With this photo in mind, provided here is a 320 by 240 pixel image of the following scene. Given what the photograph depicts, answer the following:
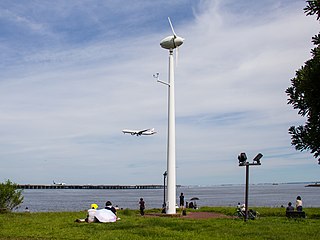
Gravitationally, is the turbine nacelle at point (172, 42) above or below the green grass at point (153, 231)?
above

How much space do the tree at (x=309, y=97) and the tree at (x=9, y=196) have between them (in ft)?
84.7

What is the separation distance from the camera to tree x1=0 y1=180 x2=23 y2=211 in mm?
30836

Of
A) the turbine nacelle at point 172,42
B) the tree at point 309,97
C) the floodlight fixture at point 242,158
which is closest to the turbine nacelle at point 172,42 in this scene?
the turbine nacelle at point 172,42

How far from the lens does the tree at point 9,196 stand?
30836 millimetres

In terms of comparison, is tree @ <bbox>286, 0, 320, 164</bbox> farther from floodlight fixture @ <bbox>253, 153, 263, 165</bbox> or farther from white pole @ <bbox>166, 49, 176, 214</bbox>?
white pole @ <bbox>166, 49, 176, 214</bbox>

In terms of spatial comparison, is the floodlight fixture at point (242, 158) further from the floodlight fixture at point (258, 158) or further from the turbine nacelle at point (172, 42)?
the turbine nacelle at point (172, 42)

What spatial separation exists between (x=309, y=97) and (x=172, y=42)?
25476 millimetres

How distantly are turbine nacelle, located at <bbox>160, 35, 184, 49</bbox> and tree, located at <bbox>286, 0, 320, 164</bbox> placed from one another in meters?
24.9

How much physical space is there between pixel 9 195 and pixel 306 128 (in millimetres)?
26374

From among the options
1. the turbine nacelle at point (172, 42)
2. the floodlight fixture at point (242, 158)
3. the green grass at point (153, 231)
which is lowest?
the green grass at point (153, 231)

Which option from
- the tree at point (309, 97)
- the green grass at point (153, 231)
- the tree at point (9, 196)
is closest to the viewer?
the tree at point (309, 97)

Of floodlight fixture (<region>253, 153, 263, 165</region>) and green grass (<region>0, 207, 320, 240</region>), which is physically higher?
floodlight fixture (<region>253, 153, 263, 165</region>)

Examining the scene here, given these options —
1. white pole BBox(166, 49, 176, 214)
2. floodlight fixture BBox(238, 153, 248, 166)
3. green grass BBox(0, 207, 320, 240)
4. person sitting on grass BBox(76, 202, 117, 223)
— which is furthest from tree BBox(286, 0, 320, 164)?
white pole BBox(166, 49, 176, 214)

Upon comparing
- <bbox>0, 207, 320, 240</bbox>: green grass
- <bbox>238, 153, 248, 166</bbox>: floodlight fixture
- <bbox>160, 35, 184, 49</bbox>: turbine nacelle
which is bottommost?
<bbox>0, 207, 320, 240</bbox>: green grass
